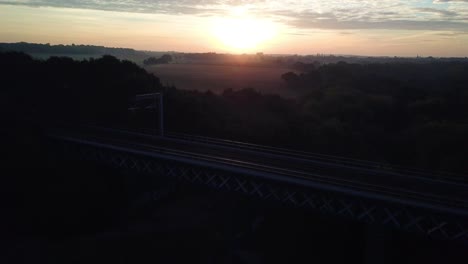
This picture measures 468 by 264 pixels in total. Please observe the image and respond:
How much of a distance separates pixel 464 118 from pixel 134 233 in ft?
118

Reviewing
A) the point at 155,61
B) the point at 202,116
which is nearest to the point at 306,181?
the point at 202,116

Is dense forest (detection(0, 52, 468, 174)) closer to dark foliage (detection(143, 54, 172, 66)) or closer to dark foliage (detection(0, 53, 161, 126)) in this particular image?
dark foliage (detection(0, 53, 161, 126))

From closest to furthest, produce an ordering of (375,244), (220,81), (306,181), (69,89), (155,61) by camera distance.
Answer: (375,244), (306,181), (69,89), (220,81), (155,61)

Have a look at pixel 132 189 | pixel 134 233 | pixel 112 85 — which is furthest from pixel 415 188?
pixel 112 85

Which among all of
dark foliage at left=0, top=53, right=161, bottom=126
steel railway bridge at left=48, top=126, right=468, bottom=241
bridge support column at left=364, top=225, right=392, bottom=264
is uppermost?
dark foliage at left=0, top=53, right=161, bottom=126

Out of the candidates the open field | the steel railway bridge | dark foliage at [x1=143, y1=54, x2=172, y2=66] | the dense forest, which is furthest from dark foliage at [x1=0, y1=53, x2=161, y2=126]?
A: dark foliage at [x1=143, y1=54, x2=172, y2=66]

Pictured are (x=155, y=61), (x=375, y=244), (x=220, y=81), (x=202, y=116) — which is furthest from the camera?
(x=155, y=61)

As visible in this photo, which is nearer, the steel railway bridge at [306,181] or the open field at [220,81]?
the steel railway bridge at [306,181]

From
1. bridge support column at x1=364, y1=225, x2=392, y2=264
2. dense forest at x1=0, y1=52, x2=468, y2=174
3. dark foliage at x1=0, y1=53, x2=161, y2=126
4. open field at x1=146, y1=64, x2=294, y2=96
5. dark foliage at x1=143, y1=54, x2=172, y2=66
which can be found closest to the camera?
bridge support column at x1=364, y1=225, x2=392, y2=264

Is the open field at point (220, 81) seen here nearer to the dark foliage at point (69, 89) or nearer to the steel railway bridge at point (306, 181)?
the dark foliage at point (69, 89)

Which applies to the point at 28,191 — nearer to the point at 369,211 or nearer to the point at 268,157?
the point at 268,157

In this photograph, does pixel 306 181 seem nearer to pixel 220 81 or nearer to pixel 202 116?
pixel 202 116

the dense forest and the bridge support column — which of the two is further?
the dense forest

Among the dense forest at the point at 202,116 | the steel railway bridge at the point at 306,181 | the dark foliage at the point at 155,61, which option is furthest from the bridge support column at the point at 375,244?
the dark foliage at the point at 155,61
